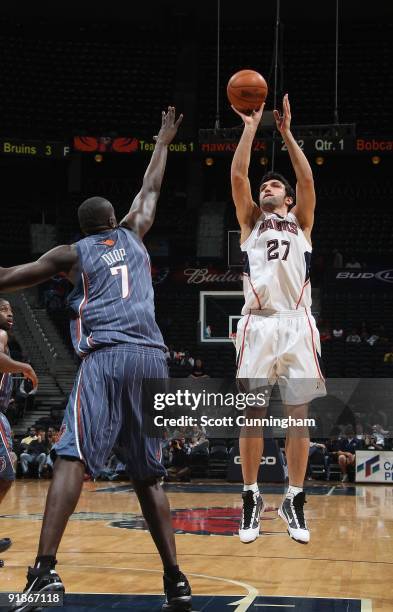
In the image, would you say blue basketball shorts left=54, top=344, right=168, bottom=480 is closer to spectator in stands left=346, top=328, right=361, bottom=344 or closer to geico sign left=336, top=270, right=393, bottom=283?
spectator in stands left=346, top=328, right=361, bottom=344

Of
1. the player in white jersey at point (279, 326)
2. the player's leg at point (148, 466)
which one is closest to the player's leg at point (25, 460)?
the player in white jersey at point (279, 326)

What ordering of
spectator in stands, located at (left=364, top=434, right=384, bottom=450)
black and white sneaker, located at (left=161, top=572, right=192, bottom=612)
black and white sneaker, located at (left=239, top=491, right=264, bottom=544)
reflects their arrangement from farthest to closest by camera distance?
spectator in stands, located at (left=364, top=434, right=384, bottom=450) → black and white sneaker, located at (left=239, top=491, right=264, bottom=544) → black and white sneaker, located at (left=161, top=572, right=192, bottom=612)

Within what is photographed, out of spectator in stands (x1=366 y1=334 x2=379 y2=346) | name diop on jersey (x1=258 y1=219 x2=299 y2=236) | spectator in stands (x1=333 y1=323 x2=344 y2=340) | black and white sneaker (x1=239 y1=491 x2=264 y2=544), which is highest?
name diop on jersey (x1=258 y1=219 x2=299 y2=236)

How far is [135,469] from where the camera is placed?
4.88 metres

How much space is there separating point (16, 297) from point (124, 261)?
826 inches

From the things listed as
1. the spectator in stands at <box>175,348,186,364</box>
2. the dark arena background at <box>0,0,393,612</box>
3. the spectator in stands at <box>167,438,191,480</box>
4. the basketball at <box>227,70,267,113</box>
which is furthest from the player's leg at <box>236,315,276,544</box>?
the spectator in stands at <box>175,348,186,364</box>

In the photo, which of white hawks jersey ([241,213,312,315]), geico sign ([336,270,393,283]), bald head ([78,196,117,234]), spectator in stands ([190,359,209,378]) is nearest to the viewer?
bald head ([78,196,117,234])

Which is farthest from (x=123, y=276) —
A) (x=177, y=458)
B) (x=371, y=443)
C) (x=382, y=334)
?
(x=382, y=334)

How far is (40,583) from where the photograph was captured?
171 inches

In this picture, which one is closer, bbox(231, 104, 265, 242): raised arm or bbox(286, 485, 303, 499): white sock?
bbox(286, 485, 303, 499): white sock

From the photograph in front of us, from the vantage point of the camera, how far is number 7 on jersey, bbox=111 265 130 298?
4.98 meters

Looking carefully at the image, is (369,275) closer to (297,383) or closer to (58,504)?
(297,383)

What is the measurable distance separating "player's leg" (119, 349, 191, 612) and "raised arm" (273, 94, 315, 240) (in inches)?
74.0

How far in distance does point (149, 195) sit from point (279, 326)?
129 centimetres
